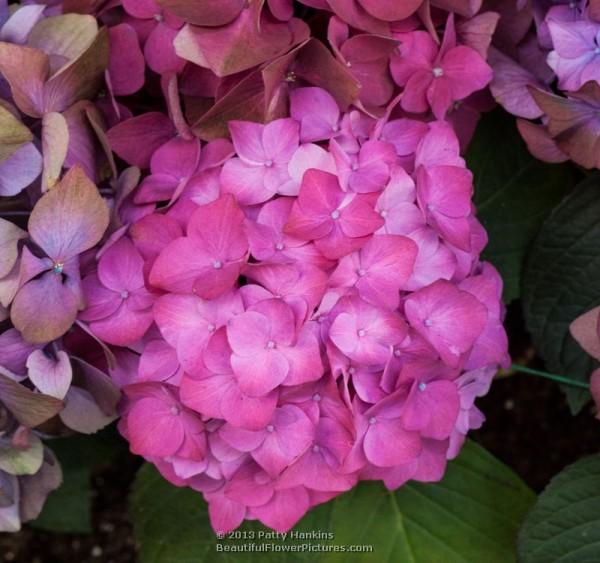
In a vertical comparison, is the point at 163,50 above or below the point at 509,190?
above

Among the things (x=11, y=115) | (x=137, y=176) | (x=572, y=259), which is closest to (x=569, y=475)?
(x=572, y=259)

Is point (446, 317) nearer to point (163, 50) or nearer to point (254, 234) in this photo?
point (254, 234)

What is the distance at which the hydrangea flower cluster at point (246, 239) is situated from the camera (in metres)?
0.72

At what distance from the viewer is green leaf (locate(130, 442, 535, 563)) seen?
3.34 feet

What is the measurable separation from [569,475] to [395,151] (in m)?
0.41

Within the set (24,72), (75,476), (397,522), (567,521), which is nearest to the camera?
(24,72)

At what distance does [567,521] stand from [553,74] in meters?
0.45

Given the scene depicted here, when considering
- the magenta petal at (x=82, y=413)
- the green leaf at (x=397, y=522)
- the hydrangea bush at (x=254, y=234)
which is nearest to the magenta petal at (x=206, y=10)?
the hydrangea bush at (x=254, y=234)

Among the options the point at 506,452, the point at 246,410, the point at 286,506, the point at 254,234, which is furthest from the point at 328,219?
the point at 506,452

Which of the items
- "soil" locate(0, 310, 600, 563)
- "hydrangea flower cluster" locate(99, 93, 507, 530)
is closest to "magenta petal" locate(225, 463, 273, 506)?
"hydrangea flower cluster" locate(99, 93, 507, 530)

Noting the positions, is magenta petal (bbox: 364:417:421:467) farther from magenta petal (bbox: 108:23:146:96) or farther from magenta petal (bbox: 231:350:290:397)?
magenta petal (bbox: 108:23:146:96)

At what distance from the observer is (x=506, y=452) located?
4.62 ft

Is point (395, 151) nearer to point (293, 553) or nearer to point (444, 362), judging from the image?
point (444, 362)

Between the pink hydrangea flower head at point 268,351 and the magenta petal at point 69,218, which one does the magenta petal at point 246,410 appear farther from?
the magenta petal at point 69,218
